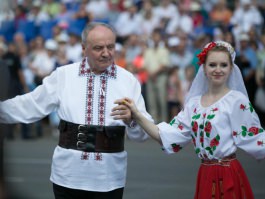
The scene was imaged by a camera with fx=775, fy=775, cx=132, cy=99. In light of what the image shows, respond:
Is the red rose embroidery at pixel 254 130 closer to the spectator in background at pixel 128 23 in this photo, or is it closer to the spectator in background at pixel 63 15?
the spectator in background at pixel 128 23

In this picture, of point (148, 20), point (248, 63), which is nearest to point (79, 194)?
point (248, 63)

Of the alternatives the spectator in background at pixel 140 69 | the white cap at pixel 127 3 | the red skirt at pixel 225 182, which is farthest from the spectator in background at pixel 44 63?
the red skirt at pixel 225 182

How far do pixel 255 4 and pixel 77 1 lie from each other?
467cm

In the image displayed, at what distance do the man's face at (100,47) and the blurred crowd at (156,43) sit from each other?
8.61m

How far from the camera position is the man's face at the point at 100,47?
577 centimetres

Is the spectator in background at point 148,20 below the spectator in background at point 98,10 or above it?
below

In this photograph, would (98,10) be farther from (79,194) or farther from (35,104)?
(79,194)

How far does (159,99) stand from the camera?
15.8 meters

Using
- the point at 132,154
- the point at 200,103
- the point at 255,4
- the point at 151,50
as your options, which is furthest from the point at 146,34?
the point at 200,103

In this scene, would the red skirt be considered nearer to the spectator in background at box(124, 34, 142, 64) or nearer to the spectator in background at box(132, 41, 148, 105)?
the spectator in background at box(132, 41, 148, 105)

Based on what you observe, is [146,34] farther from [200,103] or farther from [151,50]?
[200,103]

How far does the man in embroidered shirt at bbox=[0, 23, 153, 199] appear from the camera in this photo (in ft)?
18.8

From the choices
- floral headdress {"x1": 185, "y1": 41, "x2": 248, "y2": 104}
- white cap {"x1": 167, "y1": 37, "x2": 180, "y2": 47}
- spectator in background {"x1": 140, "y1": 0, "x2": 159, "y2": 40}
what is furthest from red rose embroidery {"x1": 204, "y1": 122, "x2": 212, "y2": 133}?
spectator in background {"x1": 140, "y1": 0, "x2": 159, "y2": 40}

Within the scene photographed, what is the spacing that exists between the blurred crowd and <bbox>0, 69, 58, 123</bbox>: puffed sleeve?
8.40m
